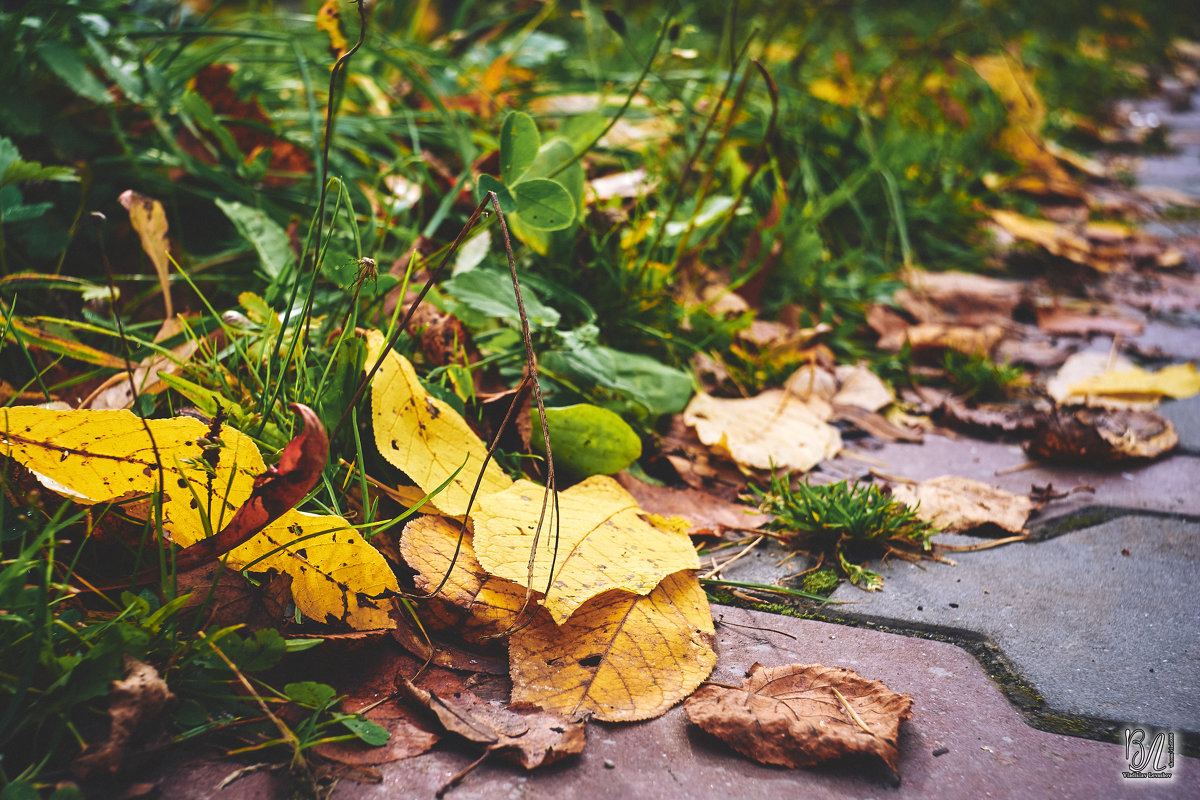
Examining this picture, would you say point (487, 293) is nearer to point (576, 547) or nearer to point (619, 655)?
point (576, 547)

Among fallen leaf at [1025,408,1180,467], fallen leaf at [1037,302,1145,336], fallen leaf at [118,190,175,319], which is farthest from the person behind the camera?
fallen leaf at [1037,302,1145,336]

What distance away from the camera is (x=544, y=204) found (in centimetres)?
104

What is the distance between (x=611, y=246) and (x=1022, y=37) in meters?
5.00

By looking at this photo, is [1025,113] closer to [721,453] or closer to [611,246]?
[611,246]

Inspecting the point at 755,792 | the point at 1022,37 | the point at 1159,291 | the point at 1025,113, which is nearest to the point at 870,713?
the point at 755,792

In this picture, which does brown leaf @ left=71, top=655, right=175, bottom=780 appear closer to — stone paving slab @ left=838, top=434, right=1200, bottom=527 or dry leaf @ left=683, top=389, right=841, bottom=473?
dry leaf @ left=683, top=389, right=841, bottom=473

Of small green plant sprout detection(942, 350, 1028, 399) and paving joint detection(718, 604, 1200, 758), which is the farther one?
small green plant sprout detection(942, 350, 1028, 399)

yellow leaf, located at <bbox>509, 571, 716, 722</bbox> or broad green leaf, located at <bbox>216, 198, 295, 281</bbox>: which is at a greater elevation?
broad green leaf, located at <bbox>216, 198, 295, 281</bbox>

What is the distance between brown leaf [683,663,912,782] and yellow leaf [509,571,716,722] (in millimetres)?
43

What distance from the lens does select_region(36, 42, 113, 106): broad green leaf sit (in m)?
1.34

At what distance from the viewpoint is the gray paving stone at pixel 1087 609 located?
0.81 m

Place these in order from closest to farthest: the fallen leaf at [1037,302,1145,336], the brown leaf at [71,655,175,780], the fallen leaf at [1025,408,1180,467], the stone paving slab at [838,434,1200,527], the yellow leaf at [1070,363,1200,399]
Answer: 1. the brown leaf at [71,655,175,780]
2. the stone paving slab at [838,434,1200,527]
3. the fallen leaf at [1025,408,1180,467]
4. the yellow leaf at [1070,363,1200,399]
5. the fallen leaf at [1037,302,1145,336]

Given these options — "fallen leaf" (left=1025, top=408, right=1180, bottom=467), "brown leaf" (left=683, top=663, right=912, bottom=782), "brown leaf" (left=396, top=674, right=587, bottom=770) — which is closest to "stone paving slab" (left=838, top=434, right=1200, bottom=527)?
"fallen leaf" (left=1025, top=408, right=1180, bottom=467)

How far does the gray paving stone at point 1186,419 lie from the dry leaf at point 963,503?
43 centimetres
